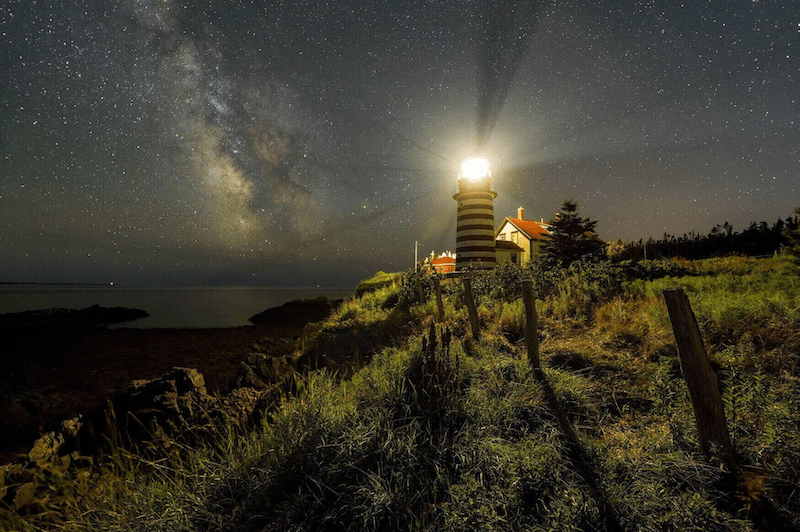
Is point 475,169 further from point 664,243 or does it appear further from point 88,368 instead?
point 88,368

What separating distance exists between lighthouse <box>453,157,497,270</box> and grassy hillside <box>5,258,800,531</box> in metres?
20.3

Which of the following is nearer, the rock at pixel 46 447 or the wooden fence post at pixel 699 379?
the wooden fence post at pixel 699 379

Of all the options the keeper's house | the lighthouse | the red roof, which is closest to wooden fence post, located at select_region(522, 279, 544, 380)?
the lighthouse

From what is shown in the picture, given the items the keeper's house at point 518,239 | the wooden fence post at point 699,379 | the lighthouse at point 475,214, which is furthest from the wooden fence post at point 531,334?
the keeper's house at point 518,239

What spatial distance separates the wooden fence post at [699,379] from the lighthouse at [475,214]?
71.5 ft

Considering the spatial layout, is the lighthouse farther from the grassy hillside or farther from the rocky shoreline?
the grassy hillside

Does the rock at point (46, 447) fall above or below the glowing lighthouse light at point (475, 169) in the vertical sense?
below

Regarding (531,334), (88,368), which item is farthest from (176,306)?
(531,334)

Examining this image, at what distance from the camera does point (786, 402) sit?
3.10 metres

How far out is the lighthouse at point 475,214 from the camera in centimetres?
2533

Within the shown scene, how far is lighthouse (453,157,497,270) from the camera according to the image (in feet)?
83.1

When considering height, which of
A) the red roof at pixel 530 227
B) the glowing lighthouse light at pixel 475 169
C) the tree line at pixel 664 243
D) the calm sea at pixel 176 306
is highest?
the glowing lighthouse light at pixel 475 169

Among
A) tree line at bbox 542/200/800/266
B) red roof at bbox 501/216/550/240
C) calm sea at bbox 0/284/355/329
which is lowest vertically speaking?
calm sea at bbox 0/284/355/329

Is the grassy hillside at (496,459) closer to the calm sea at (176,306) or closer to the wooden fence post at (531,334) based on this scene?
the wooden fence post at (531,334)
